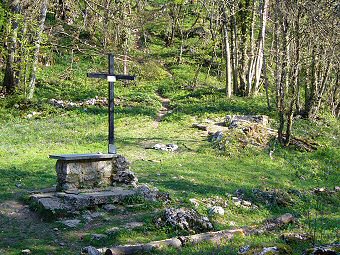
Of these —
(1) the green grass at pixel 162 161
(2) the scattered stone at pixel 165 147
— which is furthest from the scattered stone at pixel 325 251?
(2) the scattered stone at pixel 165 147

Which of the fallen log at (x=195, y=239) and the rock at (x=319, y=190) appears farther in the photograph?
the rock at (x=319, y=190)

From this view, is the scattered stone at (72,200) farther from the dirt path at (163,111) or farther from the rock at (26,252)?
the dirt path at (163,111)

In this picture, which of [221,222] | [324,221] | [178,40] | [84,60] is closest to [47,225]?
[221,222]

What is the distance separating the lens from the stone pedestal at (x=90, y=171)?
9.85 metres

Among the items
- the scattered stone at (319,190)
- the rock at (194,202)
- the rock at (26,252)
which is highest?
the rock at (26,252)

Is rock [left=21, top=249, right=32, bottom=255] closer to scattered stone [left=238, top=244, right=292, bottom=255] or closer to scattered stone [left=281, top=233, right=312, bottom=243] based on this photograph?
scattered stone [left=238, top=244, right=292, bottom=255]

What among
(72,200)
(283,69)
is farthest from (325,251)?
(283,69)

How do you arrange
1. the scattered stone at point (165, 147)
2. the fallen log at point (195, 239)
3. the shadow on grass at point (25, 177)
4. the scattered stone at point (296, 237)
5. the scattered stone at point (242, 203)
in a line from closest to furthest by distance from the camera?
the fallen log at point (195, 239), the scattered stone at point (296, 237), the shadow on grass at point (25, 177), the scattered stone at point (242, 203), the scattered stone at point (165, 147)

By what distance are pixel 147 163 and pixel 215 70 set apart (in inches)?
947

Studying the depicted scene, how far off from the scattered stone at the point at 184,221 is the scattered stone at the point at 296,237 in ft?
5.01

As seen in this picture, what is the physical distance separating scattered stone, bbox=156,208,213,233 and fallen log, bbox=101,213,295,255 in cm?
60

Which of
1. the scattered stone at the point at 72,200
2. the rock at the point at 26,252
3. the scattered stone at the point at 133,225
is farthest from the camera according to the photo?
the scattered stone at the point at 72,200

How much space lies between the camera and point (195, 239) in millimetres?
7637

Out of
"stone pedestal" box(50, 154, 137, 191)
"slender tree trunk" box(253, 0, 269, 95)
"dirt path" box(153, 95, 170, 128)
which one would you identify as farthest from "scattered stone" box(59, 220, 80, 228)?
"slender tree trunk" box(253, 0, 269, 95)
